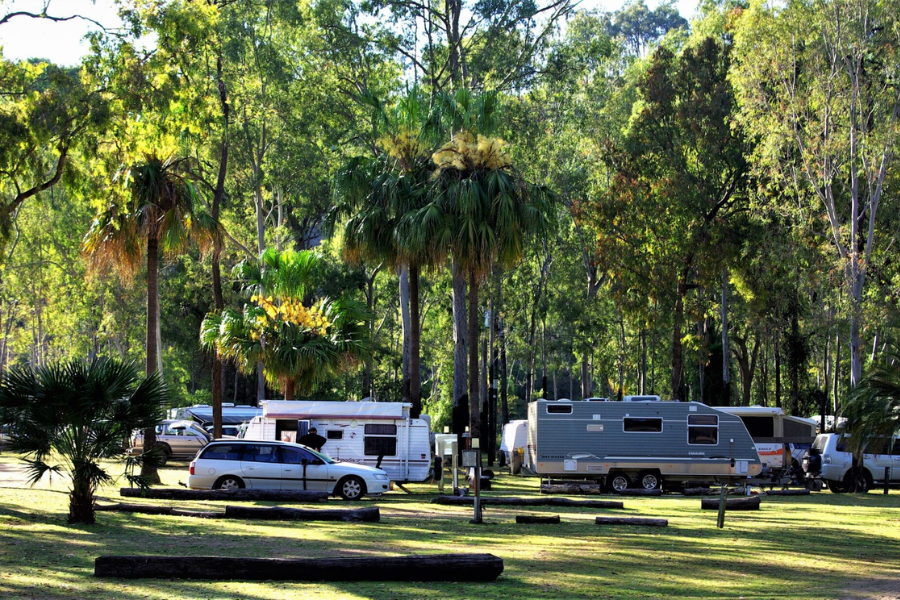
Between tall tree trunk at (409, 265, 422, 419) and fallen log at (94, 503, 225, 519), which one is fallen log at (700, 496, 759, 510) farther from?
fallen log at (94, 503, 225, 519)

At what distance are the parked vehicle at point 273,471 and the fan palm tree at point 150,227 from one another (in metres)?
3.12

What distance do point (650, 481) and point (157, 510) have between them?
51.1 feet

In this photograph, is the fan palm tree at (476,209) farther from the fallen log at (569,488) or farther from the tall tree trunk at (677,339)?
the tall tree trunk at (677,339)

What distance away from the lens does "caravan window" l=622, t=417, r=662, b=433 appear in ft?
92.7

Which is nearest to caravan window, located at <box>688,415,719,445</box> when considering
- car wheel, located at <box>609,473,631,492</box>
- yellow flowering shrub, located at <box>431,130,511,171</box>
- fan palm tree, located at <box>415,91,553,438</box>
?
car wheel, located at <box>609,473,631,492</box>

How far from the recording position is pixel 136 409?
1619cm

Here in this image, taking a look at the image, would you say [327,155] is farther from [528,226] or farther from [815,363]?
[815,363]

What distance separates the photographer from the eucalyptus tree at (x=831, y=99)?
3070cm

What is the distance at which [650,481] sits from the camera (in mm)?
28562

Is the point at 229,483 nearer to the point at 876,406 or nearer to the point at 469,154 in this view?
the point at 469,154

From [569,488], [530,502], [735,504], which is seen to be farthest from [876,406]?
[569,488]

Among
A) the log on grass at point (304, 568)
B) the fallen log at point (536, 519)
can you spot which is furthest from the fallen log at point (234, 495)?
the log on grass at point (304, 568)

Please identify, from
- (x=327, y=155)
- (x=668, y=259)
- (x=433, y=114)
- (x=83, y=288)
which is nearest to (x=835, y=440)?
(x=668, y=259)

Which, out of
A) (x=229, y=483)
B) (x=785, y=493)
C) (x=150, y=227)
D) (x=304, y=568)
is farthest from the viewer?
(x=785, y=493)
